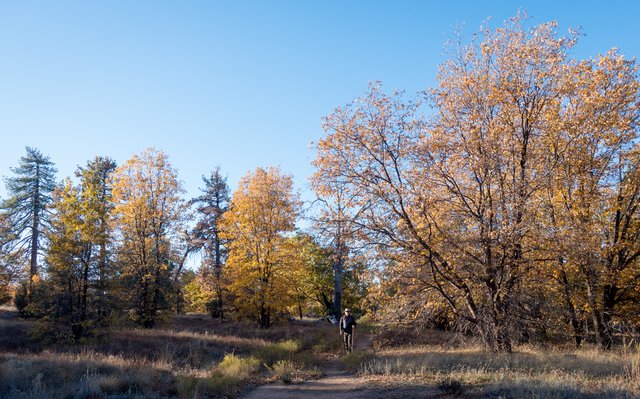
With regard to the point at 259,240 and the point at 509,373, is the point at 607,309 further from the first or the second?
the point at 259,240

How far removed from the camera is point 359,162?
13.9 meters

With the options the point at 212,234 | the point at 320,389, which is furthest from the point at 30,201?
the point at 320,389

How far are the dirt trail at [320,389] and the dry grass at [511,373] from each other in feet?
Result: 1.89

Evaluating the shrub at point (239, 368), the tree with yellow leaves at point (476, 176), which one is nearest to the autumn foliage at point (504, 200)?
the tree with yellow leaves at point (476, 176)

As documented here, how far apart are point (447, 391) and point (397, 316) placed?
19.7ft

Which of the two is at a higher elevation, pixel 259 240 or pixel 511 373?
pixel 259 240

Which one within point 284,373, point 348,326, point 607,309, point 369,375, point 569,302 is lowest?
point 369,375

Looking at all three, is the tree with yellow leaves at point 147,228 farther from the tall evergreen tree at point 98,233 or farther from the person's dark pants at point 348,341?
the person's dark pants at point 348,341

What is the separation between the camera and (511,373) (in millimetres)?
9562

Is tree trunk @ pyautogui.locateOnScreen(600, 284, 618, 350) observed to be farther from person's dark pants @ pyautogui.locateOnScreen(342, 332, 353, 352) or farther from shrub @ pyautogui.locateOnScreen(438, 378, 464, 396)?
shrub @ pyautogui.locateOnScreen(438, 378, 464, 396)

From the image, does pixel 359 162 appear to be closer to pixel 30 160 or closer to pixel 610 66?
pixel 610 66

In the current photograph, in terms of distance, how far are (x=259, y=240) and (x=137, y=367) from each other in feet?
45.0

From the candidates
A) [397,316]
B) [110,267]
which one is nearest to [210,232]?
[110,267]

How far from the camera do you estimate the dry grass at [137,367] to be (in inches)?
344
